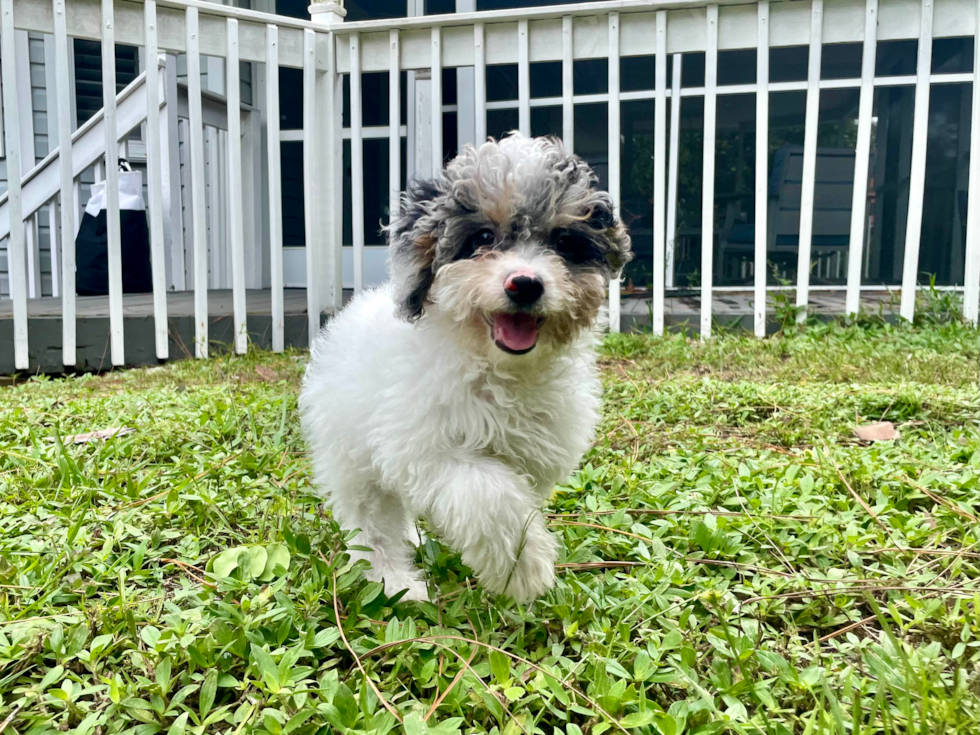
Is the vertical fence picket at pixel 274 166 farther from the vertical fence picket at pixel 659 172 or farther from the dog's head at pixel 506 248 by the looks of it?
the dog's head at pixel 506 248

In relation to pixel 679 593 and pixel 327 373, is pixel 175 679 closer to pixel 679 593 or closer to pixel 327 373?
pixel 327 373

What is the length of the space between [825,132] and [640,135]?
93.1 inches

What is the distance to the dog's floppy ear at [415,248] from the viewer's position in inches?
97.3

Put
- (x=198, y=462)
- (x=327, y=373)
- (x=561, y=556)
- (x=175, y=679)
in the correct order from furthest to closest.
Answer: (x=198, y=462)
(x=327, y=373)
(x=561, y=556)
(x=175, y=679)

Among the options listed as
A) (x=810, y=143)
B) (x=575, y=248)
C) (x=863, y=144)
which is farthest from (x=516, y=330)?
(x=863, y=144)

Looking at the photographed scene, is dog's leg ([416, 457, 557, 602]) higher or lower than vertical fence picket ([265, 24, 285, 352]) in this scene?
lower

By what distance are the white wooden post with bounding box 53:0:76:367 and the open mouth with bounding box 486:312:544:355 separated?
176 inches

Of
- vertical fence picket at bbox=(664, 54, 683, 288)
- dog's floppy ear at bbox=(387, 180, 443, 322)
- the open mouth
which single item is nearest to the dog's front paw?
the open mouth

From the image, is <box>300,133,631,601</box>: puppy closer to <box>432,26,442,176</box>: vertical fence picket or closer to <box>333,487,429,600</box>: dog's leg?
<box>333,487,429,600</box>: dog's leg

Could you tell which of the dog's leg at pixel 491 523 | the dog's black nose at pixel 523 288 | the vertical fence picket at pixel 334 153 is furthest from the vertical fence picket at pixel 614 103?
the dog's leg at pixel 491 523

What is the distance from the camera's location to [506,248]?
2424mm

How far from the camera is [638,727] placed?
5.61ft

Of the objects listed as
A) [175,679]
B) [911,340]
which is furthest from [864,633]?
[911,340]

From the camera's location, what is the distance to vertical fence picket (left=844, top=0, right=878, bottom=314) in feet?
20.1
